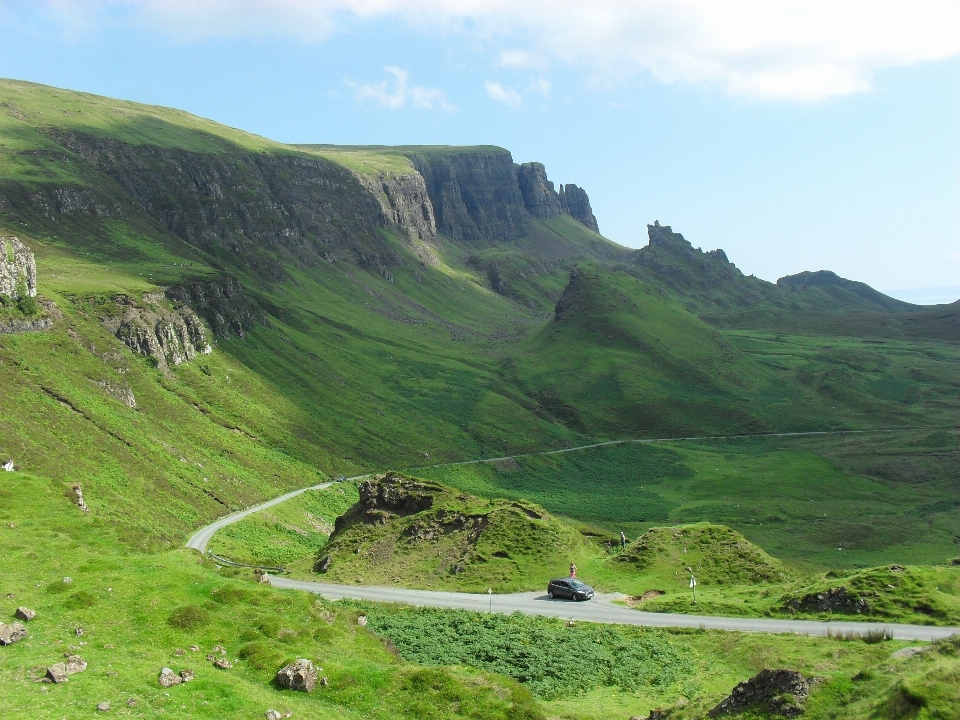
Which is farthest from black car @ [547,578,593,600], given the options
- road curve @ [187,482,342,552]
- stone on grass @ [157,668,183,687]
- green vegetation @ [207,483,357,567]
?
road curve @ [187,482,342,552]

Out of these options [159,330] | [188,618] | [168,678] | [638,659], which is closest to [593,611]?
[638,659]

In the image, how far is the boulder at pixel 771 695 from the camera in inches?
1036

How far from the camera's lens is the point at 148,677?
29.6 meters

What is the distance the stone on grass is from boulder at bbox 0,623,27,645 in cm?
693

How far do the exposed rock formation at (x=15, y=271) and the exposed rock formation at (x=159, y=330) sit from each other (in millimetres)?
19170

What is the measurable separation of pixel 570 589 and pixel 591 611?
3261 mm

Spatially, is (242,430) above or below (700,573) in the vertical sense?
below

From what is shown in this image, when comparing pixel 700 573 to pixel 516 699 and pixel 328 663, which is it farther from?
pixel 328 663

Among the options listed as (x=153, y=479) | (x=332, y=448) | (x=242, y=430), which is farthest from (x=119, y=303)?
(x=153, y=479)

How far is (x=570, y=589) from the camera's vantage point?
52.7m

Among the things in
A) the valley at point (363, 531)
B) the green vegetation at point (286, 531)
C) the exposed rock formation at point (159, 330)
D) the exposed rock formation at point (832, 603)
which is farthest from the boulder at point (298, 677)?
the exposed rock formation at point (159, 330)

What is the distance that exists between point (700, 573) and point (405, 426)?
12893 cm

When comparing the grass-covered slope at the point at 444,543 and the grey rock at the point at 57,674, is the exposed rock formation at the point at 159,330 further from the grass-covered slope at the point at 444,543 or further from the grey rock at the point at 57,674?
the grey rock at the point at 57,674

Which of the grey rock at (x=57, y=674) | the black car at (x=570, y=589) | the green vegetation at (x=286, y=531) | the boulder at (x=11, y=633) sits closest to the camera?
the grey rock at (x=57, y=674)
